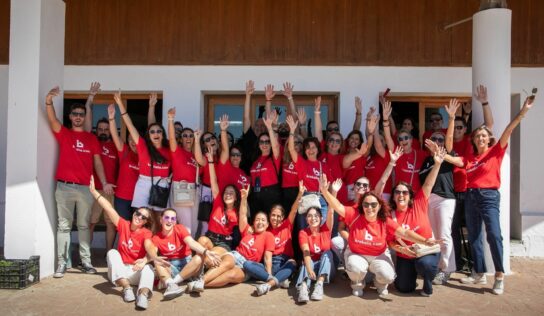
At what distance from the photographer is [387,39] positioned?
7629mm

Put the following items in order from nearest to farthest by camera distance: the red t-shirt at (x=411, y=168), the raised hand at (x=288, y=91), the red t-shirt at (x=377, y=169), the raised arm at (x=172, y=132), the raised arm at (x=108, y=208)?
the raised arm at (x=108, y=208) < the raised arm at (x=172, y=132) < the red t-shirt at (x=411, y=168) < the red t-shirt at (x=377, y=169) < the raised hand at (x=288, y=91)

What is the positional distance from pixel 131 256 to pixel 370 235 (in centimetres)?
258

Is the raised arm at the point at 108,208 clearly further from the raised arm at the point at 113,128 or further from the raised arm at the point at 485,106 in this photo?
the raised arm at the point at 485,106

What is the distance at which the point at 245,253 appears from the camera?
5504 mm

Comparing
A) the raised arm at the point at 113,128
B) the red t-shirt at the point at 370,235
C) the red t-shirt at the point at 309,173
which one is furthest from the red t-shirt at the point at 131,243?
the red t-shirt at the point at 370,235

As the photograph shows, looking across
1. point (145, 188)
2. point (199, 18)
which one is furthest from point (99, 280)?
point (199, 18)

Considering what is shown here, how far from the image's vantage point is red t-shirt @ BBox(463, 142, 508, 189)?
17.8 feet

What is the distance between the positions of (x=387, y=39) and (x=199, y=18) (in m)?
2.97

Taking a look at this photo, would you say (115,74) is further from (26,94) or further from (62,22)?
(26,94)

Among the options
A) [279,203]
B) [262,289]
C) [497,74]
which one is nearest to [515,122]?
[497,74]

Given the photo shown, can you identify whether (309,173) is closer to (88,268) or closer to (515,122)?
(515,122)

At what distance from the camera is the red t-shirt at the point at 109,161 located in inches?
247

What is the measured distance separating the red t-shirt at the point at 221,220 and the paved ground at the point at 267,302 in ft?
2.23

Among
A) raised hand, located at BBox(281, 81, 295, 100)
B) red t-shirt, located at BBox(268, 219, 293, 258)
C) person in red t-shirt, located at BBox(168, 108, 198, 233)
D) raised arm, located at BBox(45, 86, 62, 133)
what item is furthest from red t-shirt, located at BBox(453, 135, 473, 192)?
raised arm, located at BBox(45, 86, 62, 133)
